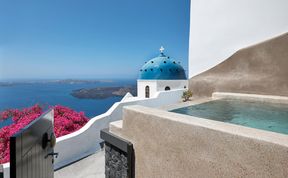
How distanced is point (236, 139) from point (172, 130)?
1.12 meters

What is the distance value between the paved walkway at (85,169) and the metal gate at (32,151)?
6.92 feet

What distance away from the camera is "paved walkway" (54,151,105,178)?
18.0 feet

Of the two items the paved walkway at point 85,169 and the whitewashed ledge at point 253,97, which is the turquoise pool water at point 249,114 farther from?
the paved walkway at point 85,169

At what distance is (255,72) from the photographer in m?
7.70

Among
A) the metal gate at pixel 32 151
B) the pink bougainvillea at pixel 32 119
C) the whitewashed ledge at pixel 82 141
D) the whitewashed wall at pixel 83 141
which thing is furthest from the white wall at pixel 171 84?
the metal gate at pixel 32 151

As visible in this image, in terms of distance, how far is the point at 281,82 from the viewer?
274 inches

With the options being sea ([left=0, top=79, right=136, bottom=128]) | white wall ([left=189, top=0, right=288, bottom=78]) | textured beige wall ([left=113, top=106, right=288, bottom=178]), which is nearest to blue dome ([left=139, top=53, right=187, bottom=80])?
sea ([left=0, top=79, right=136, bottom=128])

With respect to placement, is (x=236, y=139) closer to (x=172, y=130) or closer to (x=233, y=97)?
(x=172, y=130)

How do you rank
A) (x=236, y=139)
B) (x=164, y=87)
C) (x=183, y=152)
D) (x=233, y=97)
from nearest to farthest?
1. (x=236, y=139)
2. (x=183, y=152)
3. (x=233, y=97)
4. (x=164, y=87)

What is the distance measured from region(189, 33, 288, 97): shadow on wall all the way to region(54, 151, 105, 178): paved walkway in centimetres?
612

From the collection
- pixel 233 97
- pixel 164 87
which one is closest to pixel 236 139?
pixel 233 97

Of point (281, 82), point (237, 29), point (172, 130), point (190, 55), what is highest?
point (237, 29)

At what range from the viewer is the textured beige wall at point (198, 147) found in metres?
2.21

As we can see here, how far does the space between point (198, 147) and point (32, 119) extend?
27.1 feet
